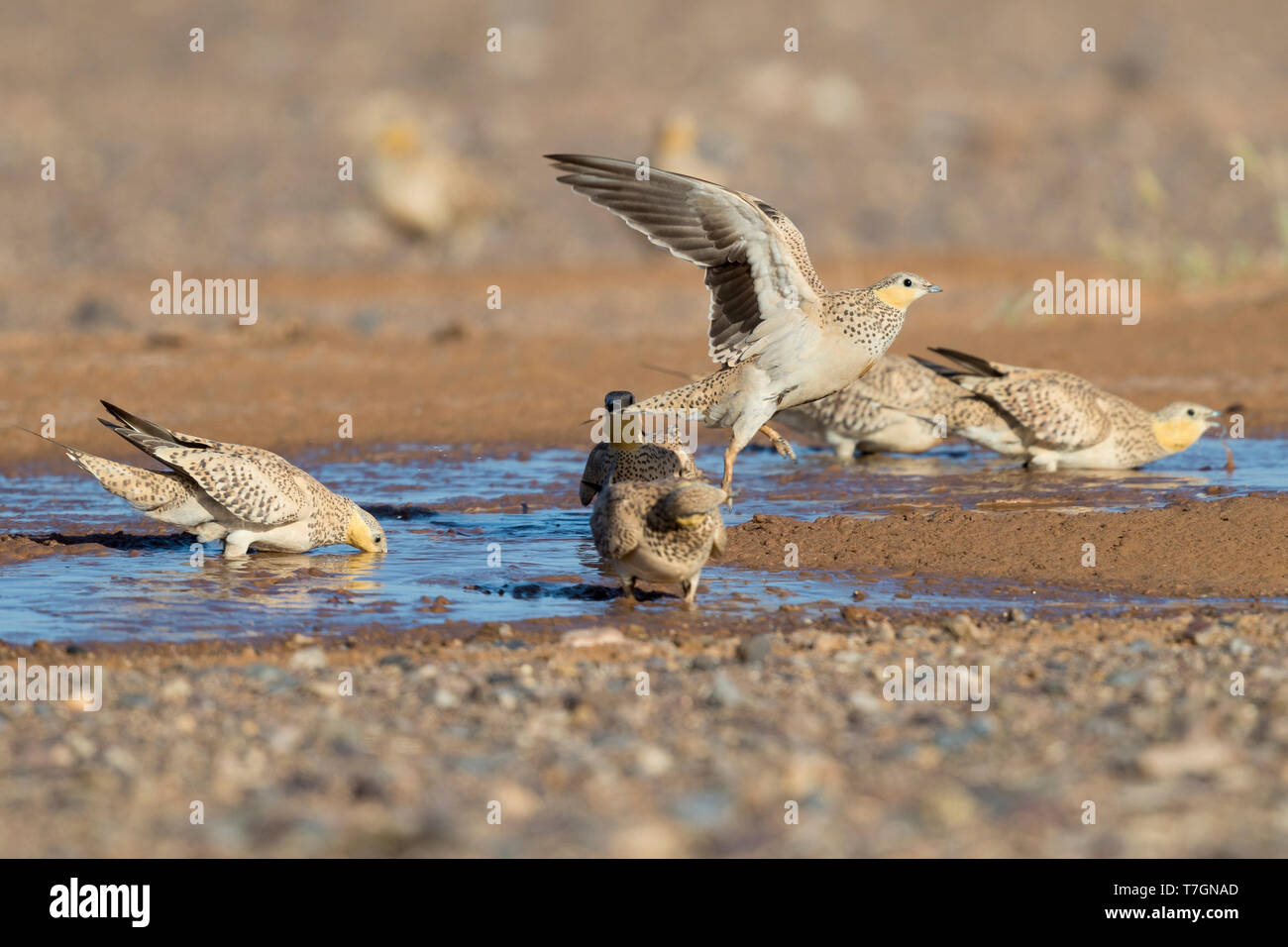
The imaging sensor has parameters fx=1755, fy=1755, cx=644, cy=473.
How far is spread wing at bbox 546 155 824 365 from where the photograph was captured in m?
8.38

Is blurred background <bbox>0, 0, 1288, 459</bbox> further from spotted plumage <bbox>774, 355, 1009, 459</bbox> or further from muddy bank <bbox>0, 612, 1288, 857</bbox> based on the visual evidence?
muddy bank <bbox>0, 612, 1288, 857</bbox>

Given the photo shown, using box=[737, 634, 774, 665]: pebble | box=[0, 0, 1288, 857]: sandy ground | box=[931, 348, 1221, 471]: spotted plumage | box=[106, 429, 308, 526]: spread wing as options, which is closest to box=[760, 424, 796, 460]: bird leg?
box=[0, 0, 1288, 857]: sandy ground

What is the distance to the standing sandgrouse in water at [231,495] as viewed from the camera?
828cm

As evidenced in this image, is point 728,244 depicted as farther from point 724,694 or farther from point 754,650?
point 724,694

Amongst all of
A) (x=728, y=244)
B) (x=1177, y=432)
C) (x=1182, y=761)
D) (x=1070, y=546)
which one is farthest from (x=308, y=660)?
(x=1177, y=432)

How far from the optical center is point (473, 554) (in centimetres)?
868

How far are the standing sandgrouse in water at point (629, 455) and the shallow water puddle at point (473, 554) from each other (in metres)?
0.42

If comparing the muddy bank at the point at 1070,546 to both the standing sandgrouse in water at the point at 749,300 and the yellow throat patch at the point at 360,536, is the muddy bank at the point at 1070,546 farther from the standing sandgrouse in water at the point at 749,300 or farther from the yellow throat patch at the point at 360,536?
the yellow throat patch at the point at 360,536

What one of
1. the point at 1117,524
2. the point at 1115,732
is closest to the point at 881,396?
the point at 1117,524

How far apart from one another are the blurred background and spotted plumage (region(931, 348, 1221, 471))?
12.7ft

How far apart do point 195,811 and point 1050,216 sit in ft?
90.7

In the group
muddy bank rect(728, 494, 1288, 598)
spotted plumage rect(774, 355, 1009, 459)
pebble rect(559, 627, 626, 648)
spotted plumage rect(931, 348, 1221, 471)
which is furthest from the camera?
spotted plumage rect(774, 355, 1009, 459)

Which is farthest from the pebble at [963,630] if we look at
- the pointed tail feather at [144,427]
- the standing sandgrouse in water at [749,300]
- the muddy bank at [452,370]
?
the muddy bank at [452,370]
